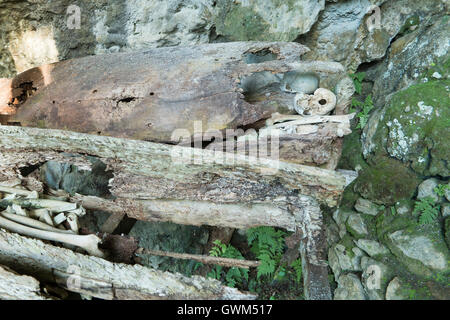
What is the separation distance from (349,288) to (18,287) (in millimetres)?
2907

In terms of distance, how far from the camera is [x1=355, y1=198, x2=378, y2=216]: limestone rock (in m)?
3.22

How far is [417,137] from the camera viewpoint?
291 cm

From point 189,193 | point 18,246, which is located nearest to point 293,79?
point 189,193

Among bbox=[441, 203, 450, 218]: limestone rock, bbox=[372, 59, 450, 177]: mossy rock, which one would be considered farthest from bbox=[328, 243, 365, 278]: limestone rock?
bbox=[372, 59, 450, 177]: mossy rock

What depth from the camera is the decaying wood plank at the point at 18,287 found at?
6.63 ft

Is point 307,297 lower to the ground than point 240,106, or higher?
lower

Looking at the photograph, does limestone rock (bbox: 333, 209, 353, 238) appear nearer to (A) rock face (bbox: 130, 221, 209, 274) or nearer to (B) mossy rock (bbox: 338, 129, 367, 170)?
(B) mossy rock (bbox: 338, 129, 367, 170)

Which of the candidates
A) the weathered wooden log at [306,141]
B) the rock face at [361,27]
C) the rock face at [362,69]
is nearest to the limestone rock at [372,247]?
the rock face at [362,69]

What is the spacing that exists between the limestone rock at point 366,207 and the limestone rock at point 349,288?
0.67m

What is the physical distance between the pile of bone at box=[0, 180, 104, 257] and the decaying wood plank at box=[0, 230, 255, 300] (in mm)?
78

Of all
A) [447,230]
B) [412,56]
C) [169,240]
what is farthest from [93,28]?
[447,230]

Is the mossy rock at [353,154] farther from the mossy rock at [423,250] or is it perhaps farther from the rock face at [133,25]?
the rock face at [133,25]

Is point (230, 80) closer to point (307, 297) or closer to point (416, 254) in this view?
point (307, 297)

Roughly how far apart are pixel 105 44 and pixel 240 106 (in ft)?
7.22
